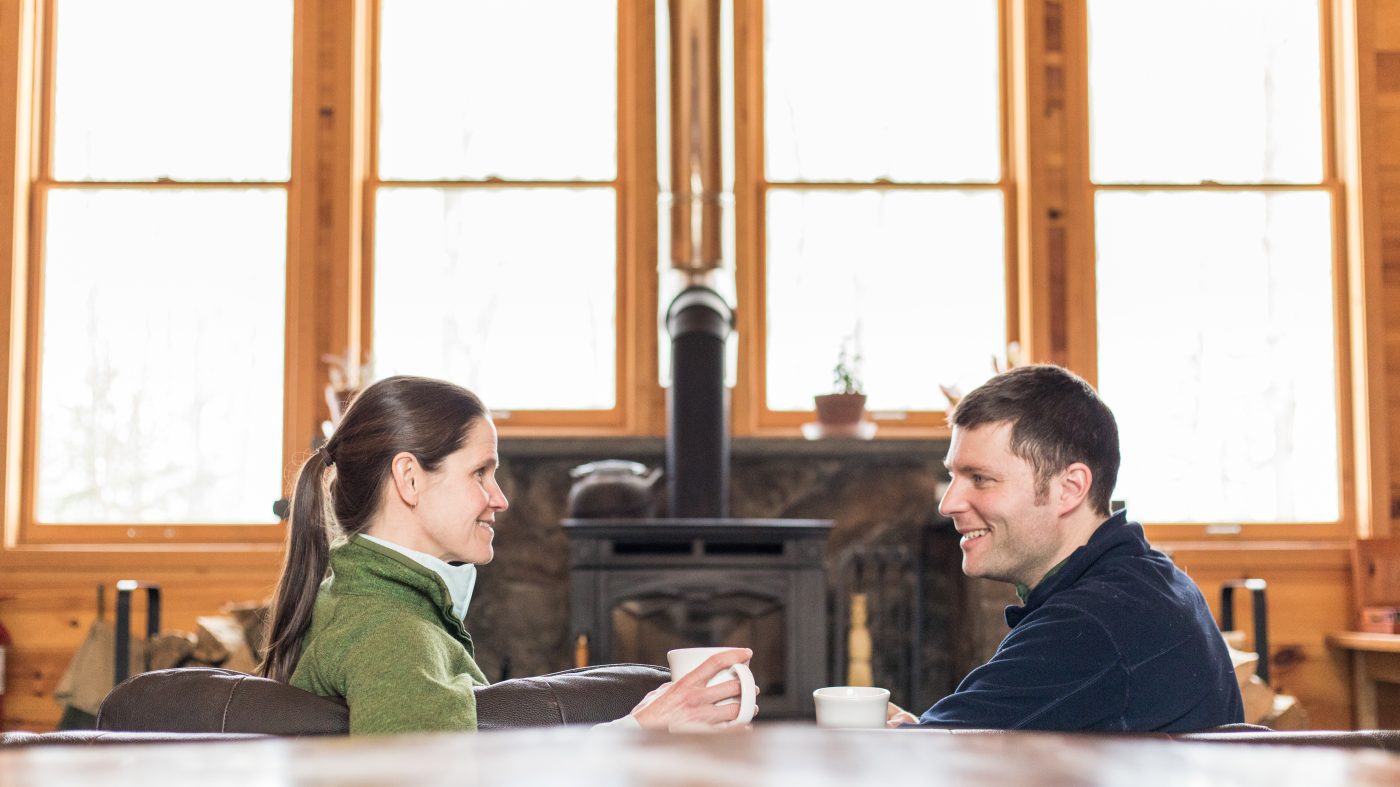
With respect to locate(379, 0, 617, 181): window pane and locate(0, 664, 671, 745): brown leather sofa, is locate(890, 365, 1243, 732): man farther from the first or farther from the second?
locate(379, 0, 617, 181): window pane

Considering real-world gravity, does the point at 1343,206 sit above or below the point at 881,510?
above

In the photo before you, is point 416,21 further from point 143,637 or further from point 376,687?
point 376,687

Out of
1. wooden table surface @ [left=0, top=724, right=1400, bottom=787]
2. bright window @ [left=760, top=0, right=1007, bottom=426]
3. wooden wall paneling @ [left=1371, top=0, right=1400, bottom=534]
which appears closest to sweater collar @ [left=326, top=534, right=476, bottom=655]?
wooden table surface @ [left=0, top=724, right=1400, bottom=787]

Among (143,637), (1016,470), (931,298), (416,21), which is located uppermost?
(416,21)

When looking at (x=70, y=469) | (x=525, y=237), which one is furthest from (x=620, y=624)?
(x=70, y=469)

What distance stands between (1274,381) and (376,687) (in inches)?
157

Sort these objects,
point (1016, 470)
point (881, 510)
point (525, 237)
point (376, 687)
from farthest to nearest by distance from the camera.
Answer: point (525, 237) → point (881, 510) → point (1016, 470) → point (376, 687)

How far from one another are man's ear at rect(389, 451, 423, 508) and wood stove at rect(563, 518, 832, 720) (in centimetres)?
194

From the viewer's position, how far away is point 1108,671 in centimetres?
144

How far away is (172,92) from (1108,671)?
406 cm

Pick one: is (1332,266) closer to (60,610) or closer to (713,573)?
(713,573)

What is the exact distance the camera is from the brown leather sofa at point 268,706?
121 cm

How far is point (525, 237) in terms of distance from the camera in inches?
178

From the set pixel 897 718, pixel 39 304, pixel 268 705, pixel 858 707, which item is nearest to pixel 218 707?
pixel 268 705
